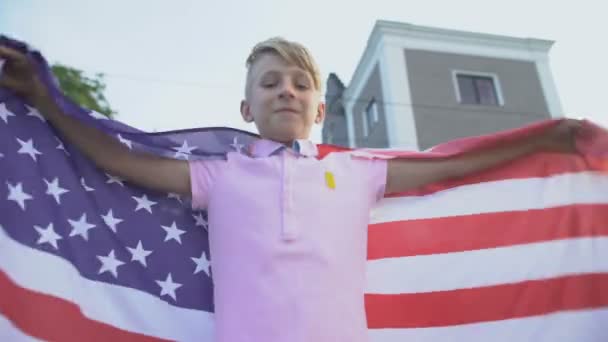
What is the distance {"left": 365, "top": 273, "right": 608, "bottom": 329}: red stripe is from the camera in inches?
79.0

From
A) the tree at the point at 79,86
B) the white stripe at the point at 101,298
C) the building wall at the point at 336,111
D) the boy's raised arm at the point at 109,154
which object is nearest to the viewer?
the white stripe at the point at 101,298

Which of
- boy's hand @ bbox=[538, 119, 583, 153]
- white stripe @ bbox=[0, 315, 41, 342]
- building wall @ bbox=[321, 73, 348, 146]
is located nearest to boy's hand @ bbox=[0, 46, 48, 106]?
white stripe @ bbox=[0, 315, 41, 342]

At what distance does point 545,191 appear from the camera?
7.29ft

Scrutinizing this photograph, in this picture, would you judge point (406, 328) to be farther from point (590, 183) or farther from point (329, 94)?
point (329, 94)

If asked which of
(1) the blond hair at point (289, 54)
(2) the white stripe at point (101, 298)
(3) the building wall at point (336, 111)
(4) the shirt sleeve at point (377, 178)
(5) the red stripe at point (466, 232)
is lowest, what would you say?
(2) the white stripe at point (101, 298)

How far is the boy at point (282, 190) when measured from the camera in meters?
1.56

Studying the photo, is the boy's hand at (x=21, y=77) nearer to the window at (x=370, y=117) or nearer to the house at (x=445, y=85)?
the house at (x=445, y=85)

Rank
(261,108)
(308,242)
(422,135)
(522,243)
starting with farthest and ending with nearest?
(422,135) < (522,243) < (261,108) < (308,242)

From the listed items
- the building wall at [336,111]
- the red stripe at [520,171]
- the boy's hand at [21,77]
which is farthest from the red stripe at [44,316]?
the building wall at [336,111]

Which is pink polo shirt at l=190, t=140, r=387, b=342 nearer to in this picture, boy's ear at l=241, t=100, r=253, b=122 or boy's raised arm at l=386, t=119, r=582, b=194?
boy's raised arm at l=386, t=119, r=582, b=194

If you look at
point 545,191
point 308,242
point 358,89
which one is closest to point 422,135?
point 358,89

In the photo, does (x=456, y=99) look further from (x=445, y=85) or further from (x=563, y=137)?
(x=563, y=137)

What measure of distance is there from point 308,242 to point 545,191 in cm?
127

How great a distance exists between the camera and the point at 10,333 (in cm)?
153
